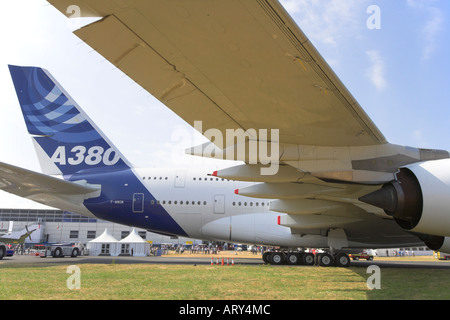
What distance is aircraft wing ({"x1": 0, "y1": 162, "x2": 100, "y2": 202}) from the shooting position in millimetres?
12303

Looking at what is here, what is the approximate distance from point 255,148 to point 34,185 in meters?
10.9

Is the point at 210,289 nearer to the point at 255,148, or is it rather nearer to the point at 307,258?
the point at 255,148

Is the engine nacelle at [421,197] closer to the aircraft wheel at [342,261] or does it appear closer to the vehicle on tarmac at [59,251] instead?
the aircraft wheel at [342,261]

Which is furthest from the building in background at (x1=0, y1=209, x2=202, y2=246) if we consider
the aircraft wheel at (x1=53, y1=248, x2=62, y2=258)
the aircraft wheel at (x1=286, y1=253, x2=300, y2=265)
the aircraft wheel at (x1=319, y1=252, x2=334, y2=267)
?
the aircraft wheel at (x1=319, y1=252, x2=334, y2=267)

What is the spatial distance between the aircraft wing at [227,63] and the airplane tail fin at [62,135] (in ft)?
38.9

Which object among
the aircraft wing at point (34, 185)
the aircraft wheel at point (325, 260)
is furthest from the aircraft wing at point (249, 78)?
the aircraft wing at point (34, 185)

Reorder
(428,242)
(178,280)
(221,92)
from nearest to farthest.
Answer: (221,92), (178,280), (428,242)

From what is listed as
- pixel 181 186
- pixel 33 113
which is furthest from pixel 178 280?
pixel 33 113

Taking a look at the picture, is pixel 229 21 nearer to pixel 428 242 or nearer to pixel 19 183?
pixel 428 242

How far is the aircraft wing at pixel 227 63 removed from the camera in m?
3.57

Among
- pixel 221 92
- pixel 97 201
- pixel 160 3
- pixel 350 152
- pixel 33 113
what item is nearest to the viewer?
pixel 160 3

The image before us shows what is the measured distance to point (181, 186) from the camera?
1545cm

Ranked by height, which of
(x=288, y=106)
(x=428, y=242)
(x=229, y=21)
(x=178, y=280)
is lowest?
(x=178, y=280)

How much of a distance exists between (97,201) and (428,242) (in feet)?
43.0
